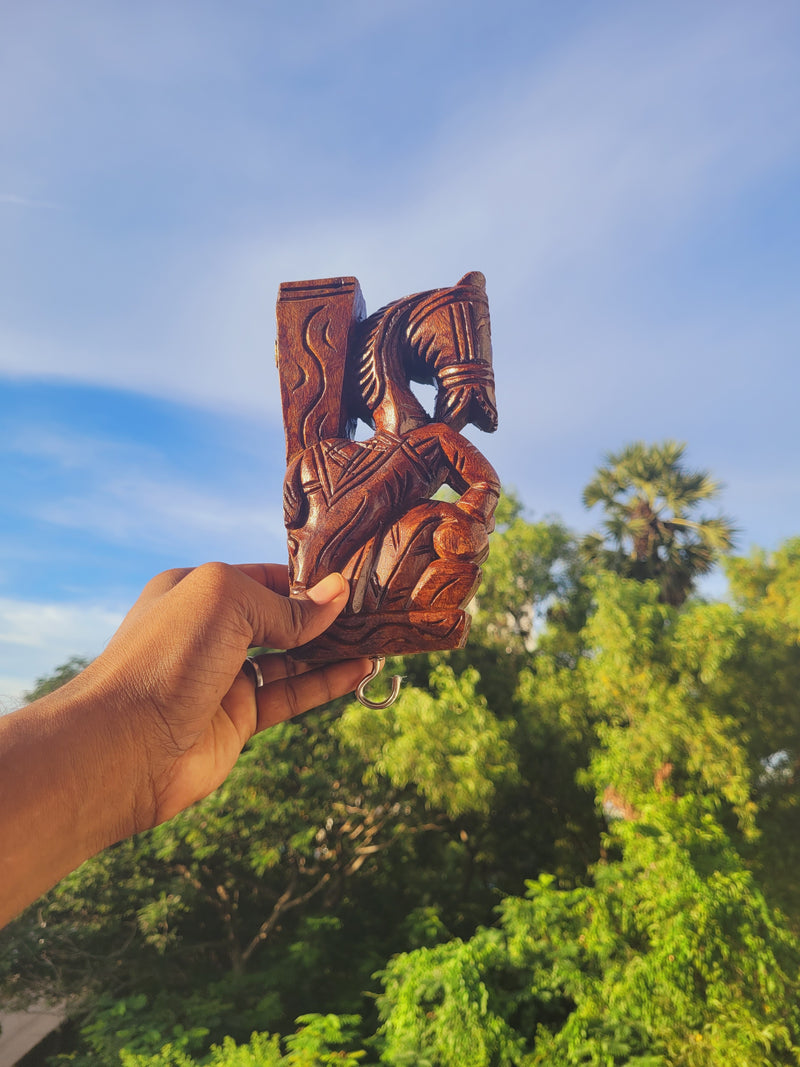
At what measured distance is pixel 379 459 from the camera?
2.15 m

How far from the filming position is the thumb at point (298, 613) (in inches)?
68.1

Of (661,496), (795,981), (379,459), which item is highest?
(661,496)

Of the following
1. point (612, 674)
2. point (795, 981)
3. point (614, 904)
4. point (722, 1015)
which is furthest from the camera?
point (612, 674)

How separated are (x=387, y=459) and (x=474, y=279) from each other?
2.41 feet

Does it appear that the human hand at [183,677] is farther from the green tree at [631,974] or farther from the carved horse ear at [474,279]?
the green tree at [631,974]

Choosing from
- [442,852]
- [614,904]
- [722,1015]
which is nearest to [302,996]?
[442,852]

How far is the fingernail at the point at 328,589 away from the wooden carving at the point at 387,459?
0.05 meters

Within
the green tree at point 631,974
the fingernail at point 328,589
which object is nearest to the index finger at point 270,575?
the fingernail at point 328,589

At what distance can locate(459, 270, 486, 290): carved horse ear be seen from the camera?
2.36 meters

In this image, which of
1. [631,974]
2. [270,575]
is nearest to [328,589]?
[270,575]

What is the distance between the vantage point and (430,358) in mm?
2322

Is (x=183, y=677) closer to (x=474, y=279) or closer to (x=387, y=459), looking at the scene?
(x=387, y=459)

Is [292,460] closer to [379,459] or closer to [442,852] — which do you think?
[379,459]

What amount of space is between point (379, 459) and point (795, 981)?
4593mm
